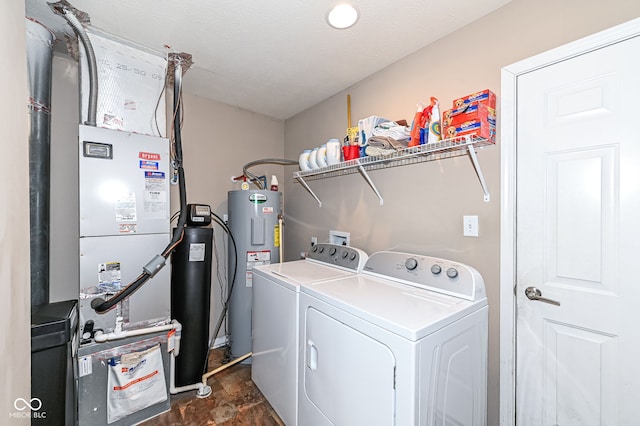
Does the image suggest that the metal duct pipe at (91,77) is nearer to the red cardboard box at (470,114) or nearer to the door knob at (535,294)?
the red cardboard box at (470,114)

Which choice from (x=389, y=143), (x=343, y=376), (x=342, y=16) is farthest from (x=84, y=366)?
(x=342, y=16)

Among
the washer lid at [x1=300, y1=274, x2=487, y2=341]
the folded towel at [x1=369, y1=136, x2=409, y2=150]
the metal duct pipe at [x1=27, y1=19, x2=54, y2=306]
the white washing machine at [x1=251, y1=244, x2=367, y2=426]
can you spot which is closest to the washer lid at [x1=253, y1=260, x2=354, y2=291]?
the white washing machine at [x1=251, y1=244, x2=367, y2=426]

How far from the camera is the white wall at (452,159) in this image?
4.18ft

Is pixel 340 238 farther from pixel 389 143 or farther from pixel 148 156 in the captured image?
pixel 148 156

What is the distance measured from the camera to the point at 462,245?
1.56 metres

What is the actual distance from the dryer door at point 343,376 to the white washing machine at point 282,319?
0.12 metres

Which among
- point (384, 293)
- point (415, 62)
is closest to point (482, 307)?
point (384, 293)

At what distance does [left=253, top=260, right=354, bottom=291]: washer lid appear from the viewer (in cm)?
166

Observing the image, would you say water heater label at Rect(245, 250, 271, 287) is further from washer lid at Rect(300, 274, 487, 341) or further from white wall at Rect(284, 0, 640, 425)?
washer lid at Rect(300, 274, 487, 341)

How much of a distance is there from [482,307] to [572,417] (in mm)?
567

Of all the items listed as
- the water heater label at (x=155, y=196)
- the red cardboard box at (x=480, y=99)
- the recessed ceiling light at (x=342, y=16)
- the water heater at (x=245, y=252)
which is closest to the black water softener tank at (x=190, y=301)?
the water heater label at (x=155, y=196)

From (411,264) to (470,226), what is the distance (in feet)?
1.27

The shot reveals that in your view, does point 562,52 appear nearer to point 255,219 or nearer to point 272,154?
point 255,219

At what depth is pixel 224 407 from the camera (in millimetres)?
1858
